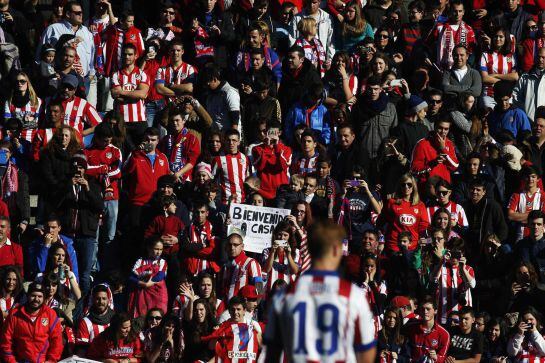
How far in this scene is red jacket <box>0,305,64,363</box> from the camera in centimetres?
1354

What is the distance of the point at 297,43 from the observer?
18.8 metres

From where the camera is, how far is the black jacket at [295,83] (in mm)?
17719

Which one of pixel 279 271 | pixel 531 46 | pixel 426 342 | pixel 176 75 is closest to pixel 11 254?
pixel 279 271

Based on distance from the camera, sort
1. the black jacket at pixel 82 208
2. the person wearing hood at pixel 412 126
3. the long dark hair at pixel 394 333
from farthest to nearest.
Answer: the person wearing hood at pixel 412 126, the black jacket at pixel 82 208, the long dark hair at pixel 394 333

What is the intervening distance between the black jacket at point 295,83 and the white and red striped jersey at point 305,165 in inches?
53.7

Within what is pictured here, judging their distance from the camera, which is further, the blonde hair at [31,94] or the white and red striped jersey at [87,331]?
the blonde hair at [31,94]

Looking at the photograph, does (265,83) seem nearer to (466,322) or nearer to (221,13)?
(221,13)

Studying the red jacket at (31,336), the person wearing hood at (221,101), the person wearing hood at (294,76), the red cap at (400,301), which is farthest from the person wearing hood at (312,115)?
the red jacket at (31,336)

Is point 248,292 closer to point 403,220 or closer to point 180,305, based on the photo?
point 180,305

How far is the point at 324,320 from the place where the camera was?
313 inches

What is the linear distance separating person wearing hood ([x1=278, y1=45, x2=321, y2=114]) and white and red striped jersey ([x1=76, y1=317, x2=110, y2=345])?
16.0 feet

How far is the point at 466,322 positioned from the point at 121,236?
4.29 m

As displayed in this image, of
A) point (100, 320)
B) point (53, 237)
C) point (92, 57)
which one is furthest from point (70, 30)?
point (100, 320)

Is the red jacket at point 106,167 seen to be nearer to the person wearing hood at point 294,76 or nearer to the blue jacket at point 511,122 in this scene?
the person wearing hood at point 294,76
